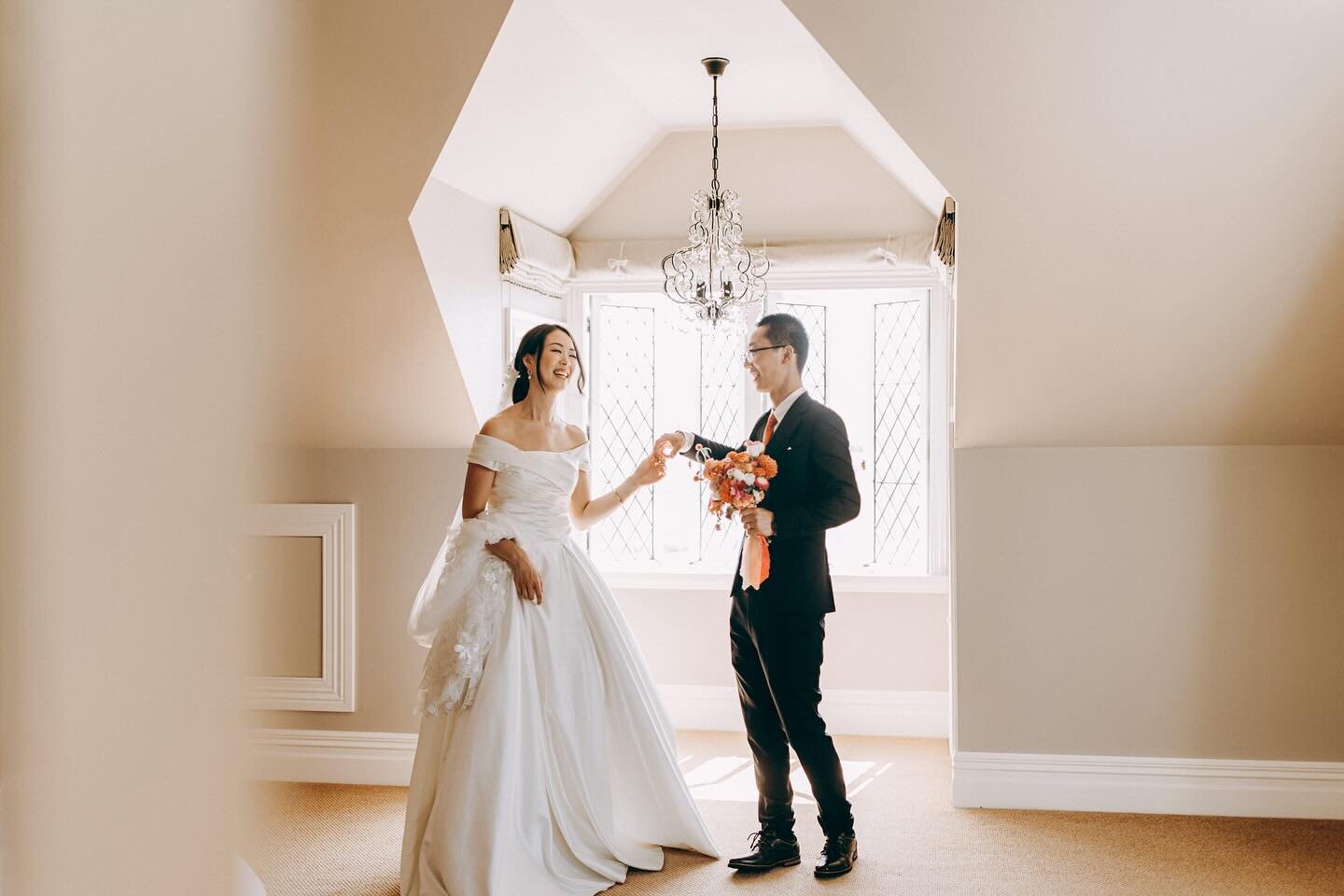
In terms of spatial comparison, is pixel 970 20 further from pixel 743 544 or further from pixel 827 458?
pixel 743 544

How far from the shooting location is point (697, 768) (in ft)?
13.9

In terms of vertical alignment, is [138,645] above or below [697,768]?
above

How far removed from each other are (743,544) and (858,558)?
5.91 ft

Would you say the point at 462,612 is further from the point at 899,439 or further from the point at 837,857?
the point at 899,439

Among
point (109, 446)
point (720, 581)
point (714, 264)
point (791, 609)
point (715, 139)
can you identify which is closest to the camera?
point (109, 446)

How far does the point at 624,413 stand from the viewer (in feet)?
16.7

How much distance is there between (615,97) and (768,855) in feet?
8.85

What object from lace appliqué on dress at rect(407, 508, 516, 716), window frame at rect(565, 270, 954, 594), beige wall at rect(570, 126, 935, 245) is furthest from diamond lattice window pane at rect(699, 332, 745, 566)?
lace appliqué on dress at rect(407, 508, 516, 716)

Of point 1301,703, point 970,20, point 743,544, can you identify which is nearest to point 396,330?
point 743,544

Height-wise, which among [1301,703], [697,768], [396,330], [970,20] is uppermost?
[970,20]

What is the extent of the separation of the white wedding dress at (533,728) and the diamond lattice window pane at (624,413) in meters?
1.75

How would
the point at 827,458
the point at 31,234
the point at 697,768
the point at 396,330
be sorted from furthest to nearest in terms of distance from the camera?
the point at 697,768 → the point at 396,330 → the point at 827,458 → the point at 31,234

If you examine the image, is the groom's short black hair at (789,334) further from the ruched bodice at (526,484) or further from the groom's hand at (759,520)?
the ruched bodice at (526,484)

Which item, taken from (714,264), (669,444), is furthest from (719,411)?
(669,444)
